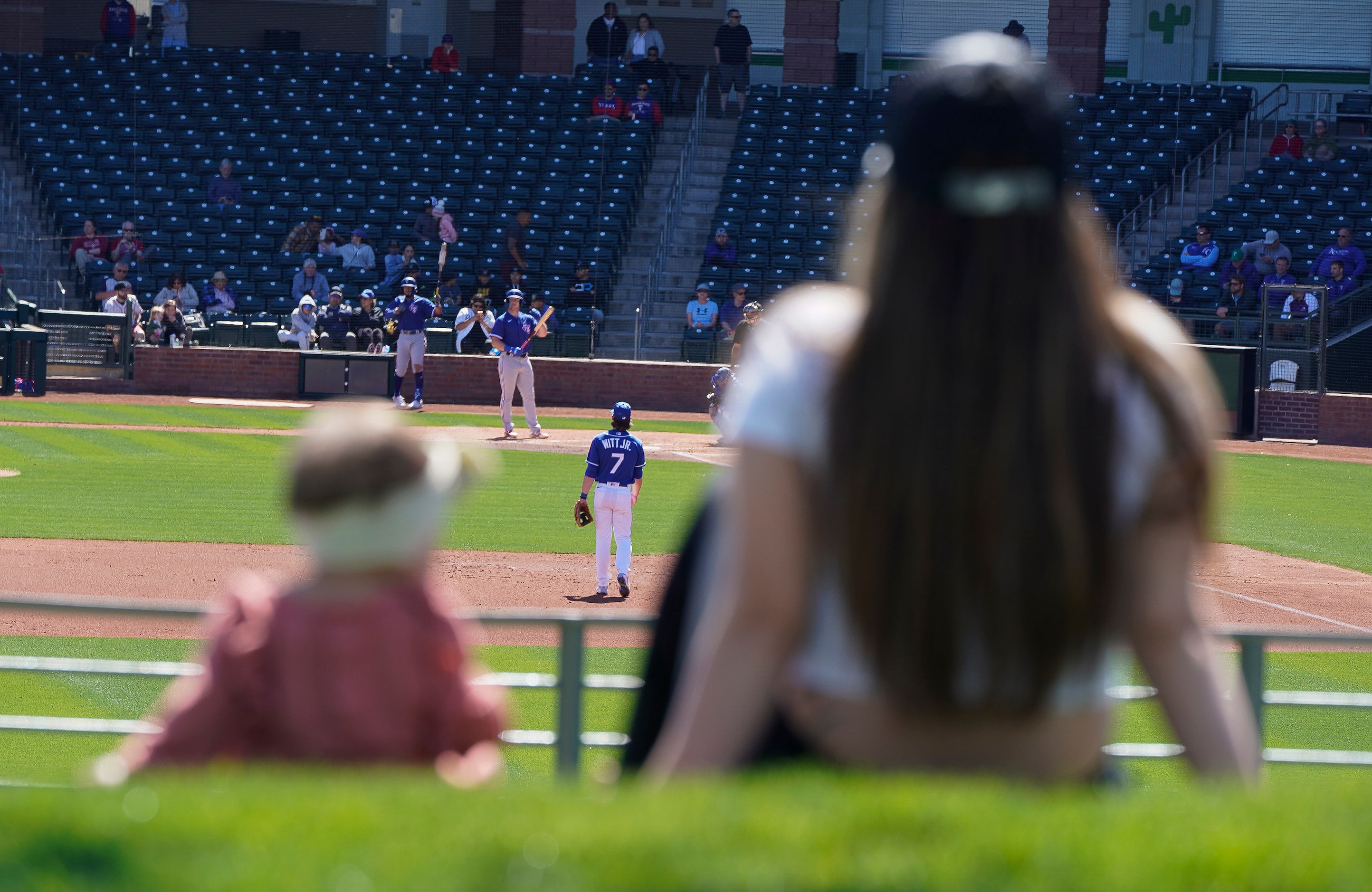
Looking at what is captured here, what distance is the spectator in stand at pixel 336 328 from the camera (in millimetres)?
28438

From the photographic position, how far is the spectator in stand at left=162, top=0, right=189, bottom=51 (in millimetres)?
37188

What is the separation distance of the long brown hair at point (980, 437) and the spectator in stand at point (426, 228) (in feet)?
101

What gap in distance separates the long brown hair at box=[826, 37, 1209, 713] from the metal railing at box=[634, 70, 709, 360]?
2735 cm

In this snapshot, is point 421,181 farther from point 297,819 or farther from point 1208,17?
point 297,819

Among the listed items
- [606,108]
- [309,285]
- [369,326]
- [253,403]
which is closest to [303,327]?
Result: [369,326]

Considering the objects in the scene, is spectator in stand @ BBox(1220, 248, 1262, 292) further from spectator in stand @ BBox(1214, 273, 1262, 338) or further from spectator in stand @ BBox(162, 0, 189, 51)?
spectator in stand @ BBox(162, 0, 189, 51)

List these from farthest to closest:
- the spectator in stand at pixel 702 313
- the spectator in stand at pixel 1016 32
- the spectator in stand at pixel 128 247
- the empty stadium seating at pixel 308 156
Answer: the spectator in stand at pixel 1016 32
the empty stadium seating at pixel 308 156
the spectator in stand at pixel 128 247
the spectator in stand at pixel 702 313

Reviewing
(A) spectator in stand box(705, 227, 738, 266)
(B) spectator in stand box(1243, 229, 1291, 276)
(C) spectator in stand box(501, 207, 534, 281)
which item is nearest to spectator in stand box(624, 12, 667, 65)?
(C) spectator in stand box(501, 207, 534, 281)

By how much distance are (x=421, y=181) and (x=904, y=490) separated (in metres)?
32.8

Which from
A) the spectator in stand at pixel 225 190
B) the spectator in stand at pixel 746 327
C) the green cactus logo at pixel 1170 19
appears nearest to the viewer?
the spectator in stand at pixel 746 327

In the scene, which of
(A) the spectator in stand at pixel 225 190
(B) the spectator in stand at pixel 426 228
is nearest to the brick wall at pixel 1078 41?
(B) the spectator in stand at pixel 426 228

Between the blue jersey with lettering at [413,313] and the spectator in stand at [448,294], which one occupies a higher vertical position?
the spectator in stand at [448,294]

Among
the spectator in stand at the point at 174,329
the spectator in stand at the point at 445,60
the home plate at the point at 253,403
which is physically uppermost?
the spectator in stand at the point at 445,60

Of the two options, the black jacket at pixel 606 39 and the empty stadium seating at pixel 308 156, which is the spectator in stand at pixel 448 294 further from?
the black jacket at pixel 606 39
